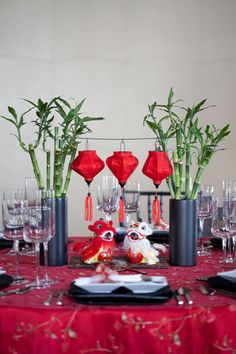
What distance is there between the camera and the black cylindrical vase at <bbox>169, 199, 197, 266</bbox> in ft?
5.88

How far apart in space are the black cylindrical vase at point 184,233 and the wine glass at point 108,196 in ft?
0.89

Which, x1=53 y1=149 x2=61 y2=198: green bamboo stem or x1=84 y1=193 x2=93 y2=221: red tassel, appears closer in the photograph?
x1=53 y1=149 x2=61 y2=198: green bamboo stem

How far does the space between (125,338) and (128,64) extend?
10.4 ft

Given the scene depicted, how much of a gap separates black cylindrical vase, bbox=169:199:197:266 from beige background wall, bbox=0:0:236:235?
7.59 ft

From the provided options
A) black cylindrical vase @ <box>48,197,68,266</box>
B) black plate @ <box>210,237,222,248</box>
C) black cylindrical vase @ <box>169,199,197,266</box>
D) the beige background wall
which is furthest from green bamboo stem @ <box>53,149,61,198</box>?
the beige background wall

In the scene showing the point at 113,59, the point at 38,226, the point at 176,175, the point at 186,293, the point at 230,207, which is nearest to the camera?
the point at 186,293

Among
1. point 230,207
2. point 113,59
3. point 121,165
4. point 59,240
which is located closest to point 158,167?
point 121,165

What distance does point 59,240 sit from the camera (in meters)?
1.79

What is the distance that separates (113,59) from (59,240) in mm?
2623

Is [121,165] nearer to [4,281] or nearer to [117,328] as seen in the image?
[4,281]

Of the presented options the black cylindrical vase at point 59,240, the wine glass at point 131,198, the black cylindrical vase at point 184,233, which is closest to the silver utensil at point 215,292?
the black cylindrical vase at point 184,233

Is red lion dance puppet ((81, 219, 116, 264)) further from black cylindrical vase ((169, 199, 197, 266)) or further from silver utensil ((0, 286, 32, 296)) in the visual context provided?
silver utensil ((0, 286, 32, 296))

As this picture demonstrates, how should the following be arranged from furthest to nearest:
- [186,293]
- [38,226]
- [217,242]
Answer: [217,242]
[38,226]
[186,293]

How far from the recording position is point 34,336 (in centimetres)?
121
